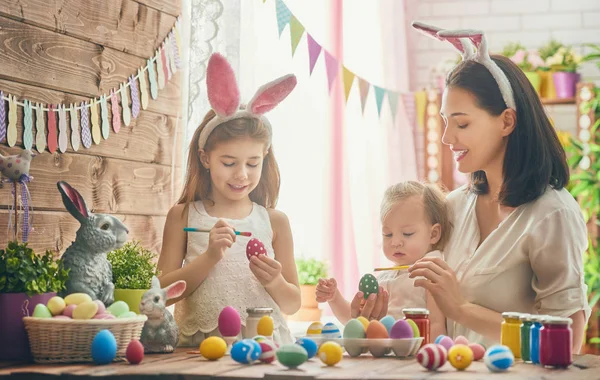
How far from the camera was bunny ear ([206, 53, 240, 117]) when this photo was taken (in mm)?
1931

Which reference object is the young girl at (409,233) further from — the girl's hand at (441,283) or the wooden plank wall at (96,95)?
the wooden plank wall at (96,95)

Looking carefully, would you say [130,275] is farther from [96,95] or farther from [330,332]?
[96,95]

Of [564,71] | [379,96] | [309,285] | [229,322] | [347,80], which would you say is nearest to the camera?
[229,322]

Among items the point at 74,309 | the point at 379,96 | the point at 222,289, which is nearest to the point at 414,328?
the point at 222,289

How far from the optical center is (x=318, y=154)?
370 centimetres

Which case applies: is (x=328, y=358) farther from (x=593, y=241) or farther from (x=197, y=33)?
(x=593, y=241)

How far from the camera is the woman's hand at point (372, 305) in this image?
75.5 inches

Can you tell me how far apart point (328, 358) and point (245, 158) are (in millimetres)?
673

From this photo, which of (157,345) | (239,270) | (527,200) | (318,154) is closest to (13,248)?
(157,345)

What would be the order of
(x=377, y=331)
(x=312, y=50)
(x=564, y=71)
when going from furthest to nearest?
1. (x=564, y=71)
2. (x=312, y=50)
3. (x=377, y=331)

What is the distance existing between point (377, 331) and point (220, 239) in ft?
1.50

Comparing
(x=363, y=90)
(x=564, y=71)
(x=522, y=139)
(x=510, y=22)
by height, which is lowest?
(x=522, y=139)

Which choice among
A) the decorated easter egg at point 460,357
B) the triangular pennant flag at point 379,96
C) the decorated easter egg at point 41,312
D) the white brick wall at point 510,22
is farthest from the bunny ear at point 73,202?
the white brick wall at point 510,22

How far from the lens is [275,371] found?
1.38 metres
